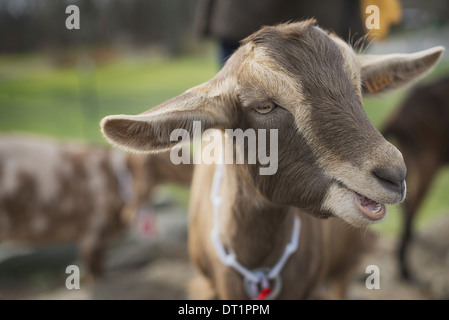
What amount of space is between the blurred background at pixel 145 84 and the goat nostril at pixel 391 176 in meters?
0.66

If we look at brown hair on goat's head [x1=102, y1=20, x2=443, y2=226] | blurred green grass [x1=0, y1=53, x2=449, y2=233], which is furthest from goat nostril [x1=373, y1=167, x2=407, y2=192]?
blurred green grass [x1=0, y1=53, x2=449, y2=233]

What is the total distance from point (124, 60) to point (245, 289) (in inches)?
421

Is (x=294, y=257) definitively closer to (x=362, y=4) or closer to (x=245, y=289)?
(x=245, y=289)

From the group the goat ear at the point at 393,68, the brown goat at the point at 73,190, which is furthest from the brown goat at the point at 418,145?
the brown goat at the point at 73,190

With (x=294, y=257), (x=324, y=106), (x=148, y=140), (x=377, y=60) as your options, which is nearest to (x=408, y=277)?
(x=294, y=257)

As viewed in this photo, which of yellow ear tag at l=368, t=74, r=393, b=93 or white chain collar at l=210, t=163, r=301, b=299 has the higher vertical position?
yellow ear tag at l=368, t=74, r=393, b=93

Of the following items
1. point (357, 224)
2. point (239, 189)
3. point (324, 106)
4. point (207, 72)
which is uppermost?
point (207, 72)

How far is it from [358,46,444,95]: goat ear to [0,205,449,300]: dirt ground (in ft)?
6.96

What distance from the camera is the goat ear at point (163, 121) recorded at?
160 centimetres

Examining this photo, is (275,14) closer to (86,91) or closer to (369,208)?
(369,208)

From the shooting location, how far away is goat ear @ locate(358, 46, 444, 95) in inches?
80.7

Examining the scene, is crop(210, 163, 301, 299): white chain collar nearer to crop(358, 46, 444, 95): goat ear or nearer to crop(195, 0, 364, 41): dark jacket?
crop(358, 46, 444, 95): goat ear

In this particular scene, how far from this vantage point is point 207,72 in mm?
12297

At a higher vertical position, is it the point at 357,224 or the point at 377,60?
the point at 377,60
